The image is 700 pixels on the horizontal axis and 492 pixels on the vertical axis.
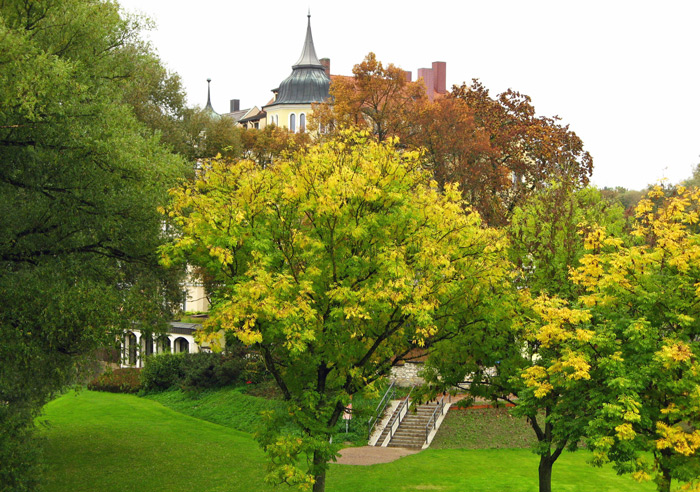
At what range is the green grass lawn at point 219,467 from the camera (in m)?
25.3

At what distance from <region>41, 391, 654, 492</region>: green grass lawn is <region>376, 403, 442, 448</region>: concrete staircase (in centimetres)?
181

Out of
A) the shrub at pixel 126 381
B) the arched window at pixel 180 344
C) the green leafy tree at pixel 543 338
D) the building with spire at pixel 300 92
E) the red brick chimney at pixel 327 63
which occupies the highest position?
the red brick chimney at pixel 327 63

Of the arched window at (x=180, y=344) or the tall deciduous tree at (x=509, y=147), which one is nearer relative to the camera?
the tall deciduous tree at (x=509, y=147)

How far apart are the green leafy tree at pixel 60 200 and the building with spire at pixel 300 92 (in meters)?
60.9

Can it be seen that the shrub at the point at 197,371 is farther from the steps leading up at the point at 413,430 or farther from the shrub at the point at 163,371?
the steps leading up at the point at 413,430

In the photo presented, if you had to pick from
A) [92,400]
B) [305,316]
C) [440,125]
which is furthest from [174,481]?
[440,125]

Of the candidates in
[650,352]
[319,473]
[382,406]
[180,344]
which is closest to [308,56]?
[180,344]

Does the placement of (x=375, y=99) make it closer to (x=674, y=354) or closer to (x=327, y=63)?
(x=674, y=354)

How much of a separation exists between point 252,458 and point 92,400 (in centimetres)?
1871

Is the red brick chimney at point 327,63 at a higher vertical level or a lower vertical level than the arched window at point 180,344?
higher

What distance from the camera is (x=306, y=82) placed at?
80438 mm

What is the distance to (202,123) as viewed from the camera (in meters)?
40.7

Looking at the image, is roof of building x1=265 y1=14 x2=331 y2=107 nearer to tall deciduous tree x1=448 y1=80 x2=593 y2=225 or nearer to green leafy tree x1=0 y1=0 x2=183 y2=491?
tall deciduous tree x1=448 y1=80 x2=593 y2=225

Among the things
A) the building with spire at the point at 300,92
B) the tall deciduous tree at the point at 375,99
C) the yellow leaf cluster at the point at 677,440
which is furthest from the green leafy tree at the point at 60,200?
the building with spire at the point at 300,92
